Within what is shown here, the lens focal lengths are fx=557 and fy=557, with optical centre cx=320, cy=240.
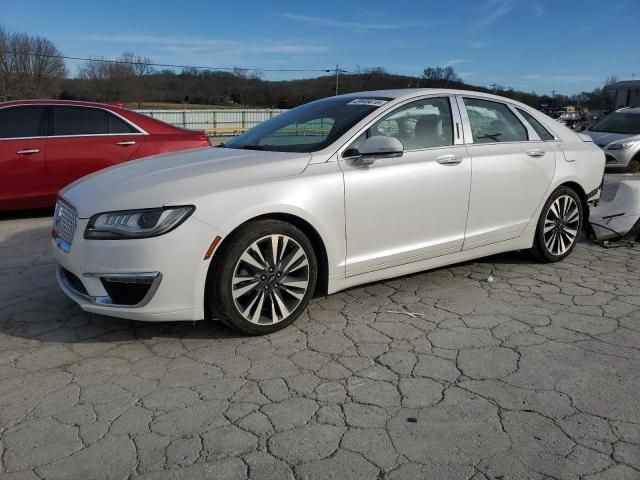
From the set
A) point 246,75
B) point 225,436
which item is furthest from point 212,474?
point 246,75

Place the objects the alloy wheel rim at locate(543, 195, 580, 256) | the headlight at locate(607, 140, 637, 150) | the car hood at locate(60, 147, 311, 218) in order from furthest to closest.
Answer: the headlight at locate(607, 140, 637, 150), the alloy wheel rim at locate(543, 195, 580, 256), the car hood at locate(60, 147, 311, 218)

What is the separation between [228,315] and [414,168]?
1691 millimetres

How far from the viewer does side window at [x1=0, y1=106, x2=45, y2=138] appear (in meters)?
6.54

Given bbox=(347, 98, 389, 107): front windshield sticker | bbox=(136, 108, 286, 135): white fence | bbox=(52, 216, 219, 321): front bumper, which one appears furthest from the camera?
bbox=(136, 108, 286, 135): white fence

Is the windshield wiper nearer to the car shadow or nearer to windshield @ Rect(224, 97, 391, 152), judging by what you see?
windshield @ Rect(224, 97, 391, 152)

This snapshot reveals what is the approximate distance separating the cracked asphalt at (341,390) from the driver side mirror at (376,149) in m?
1.08

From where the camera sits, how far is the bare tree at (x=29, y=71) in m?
38.2

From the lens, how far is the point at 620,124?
42.5 feet

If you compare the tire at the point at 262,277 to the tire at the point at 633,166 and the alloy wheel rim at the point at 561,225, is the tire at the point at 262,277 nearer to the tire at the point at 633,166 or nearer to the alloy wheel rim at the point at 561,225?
the alloy wheel rim at the point at 561,225

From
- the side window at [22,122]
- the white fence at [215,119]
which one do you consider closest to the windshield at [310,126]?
the side window at [22,122]

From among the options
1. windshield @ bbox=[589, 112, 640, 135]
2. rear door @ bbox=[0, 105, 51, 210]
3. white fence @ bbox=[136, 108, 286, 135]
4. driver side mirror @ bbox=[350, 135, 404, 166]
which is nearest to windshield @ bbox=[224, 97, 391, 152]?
driver side mirror @ bbox=[350, 135, 404, 166]

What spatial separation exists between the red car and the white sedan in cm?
298

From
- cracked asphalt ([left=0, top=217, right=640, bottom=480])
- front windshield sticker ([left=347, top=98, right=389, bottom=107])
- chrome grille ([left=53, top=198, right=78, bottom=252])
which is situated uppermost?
front windshield sticker ([left=347, top=98, right=389, bottom=107])

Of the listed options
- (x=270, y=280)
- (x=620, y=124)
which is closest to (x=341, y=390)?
(x=270, y=280)
